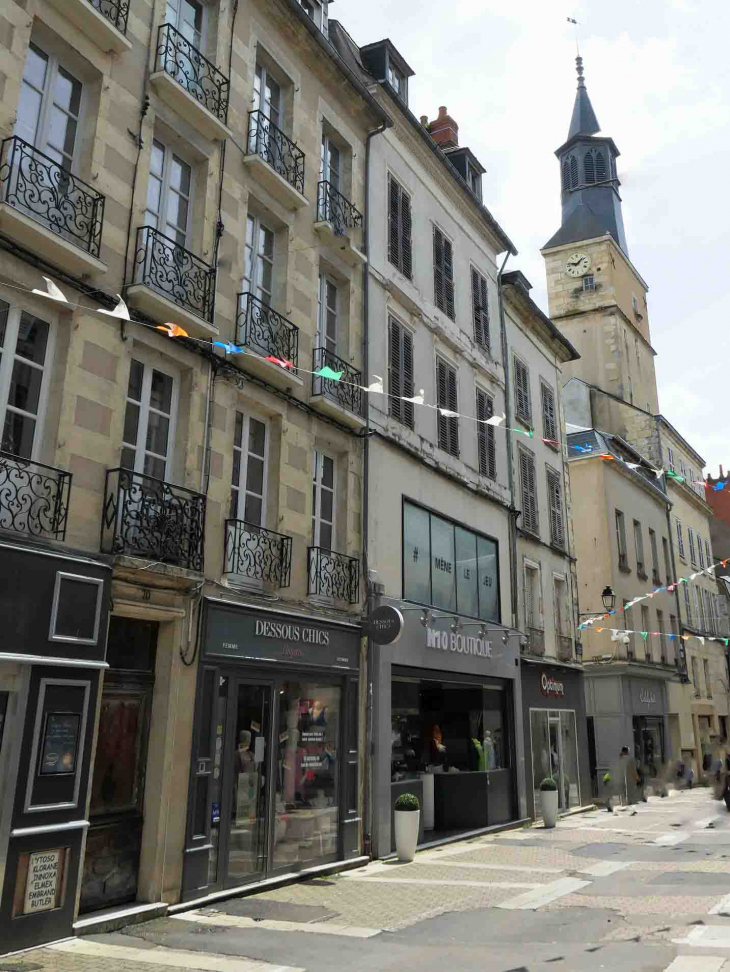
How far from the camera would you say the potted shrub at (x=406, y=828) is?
12352 millimetres

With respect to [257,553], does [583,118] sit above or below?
above

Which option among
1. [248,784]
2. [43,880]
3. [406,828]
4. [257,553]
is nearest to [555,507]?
[406,828]

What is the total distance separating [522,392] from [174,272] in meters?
12.8

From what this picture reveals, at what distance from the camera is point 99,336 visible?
8586 mm

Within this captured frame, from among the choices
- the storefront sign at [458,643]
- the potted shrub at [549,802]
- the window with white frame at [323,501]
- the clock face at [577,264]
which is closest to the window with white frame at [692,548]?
the clock face at [577,264]

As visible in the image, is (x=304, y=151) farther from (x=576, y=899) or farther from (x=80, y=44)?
(x=576, y=899)

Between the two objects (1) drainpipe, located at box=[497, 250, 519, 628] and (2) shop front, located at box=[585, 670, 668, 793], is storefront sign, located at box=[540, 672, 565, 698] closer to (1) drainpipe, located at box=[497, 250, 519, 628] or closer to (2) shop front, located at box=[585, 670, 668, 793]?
(1) drainpipe, located at box=[497, 250, 519, 628]

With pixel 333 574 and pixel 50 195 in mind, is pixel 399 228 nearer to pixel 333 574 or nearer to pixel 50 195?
pixel 333 574

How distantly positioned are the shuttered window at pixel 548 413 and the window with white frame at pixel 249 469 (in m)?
12.5

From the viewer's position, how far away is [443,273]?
17406 mm

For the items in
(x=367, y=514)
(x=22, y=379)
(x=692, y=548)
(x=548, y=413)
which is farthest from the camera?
(x=692, y=548)

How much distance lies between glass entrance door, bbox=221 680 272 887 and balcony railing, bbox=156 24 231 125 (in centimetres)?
721

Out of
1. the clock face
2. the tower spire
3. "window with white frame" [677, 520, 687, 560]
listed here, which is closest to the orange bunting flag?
"window with white frame" [677, 520, 687, 560]

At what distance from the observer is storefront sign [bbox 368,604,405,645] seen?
12.2 metres
